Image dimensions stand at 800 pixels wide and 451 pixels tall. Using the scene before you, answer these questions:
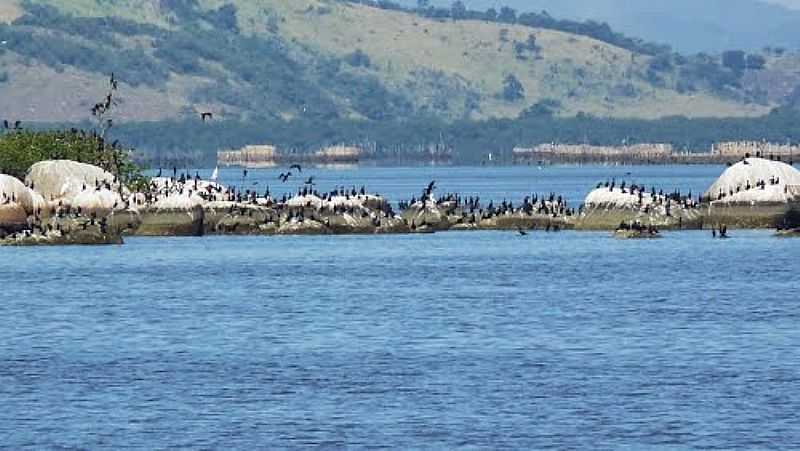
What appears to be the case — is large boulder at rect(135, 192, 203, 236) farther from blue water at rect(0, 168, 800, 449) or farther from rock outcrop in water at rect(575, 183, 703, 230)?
rock outcrop in water at rect(575, 183, 703, 230)

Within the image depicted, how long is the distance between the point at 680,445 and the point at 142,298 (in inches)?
1563

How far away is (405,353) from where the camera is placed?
2313 inches

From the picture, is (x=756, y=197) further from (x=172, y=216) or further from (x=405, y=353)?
(x=405, y=353)

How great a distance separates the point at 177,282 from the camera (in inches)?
3477

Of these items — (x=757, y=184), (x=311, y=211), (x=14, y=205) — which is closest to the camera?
(x=757, y=184)

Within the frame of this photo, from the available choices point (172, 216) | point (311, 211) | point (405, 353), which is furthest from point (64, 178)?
point (405, 353)

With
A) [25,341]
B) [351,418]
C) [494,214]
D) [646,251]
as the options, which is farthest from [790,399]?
[494,214]

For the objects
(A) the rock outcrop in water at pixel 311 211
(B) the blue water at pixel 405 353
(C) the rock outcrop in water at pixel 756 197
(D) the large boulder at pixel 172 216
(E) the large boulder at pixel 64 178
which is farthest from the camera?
(E) the large boulder at pixel 64 178

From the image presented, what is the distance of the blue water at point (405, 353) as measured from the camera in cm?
4547

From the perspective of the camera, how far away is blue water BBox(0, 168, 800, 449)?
4547 centimetres

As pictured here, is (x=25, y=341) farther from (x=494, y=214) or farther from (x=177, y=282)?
(x=494, y=214)

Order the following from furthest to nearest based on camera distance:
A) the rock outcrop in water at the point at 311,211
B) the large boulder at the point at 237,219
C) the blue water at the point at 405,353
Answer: the large boulder at the point at 237,219 < the rock outcrop in water at the point at 311,211 < the blue water at the point at 405,353

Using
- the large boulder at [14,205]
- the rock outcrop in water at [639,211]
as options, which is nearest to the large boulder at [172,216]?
the large boulder at [14,205]

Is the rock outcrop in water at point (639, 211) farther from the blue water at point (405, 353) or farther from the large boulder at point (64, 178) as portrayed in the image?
the large boulder at point (64, 178)
